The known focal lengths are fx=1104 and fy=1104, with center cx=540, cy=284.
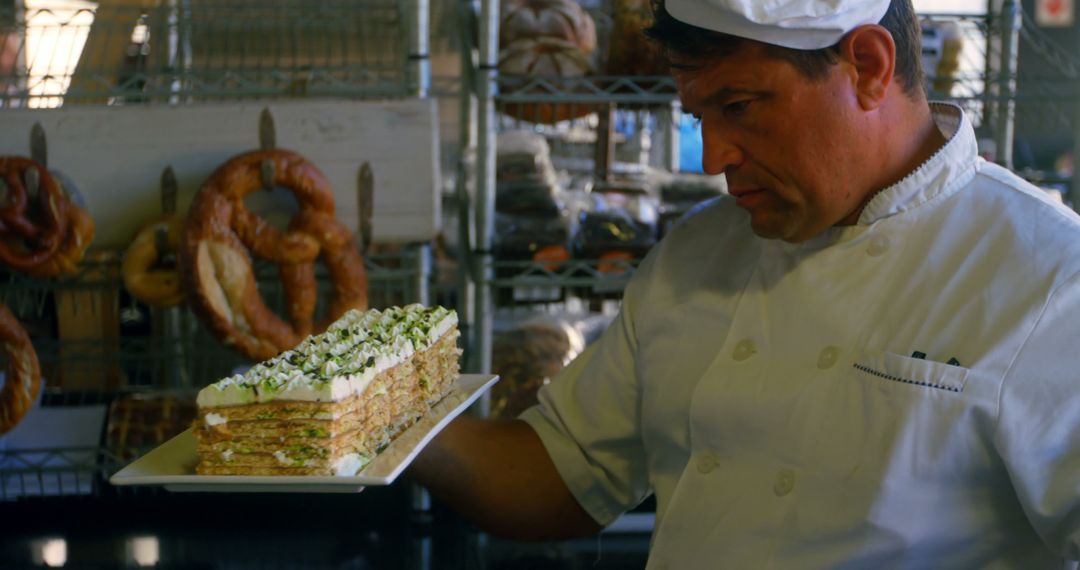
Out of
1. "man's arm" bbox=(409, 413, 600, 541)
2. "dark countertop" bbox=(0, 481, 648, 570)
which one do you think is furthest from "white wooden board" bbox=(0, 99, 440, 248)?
"man's arm" bbox=(409, 413, 600, 541)

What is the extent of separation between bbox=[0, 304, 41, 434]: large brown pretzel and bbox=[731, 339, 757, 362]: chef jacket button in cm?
131

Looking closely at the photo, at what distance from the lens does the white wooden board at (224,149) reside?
212cm

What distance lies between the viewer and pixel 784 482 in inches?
47.8

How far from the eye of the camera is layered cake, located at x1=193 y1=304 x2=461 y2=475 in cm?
118

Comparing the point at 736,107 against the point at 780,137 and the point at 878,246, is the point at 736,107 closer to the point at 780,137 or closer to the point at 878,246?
the point at 780,137

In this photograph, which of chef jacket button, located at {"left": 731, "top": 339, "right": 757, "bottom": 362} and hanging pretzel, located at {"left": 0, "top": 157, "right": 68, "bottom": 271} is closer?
chef jacket button, located at {"left": 731, "top": 339, "right": 757, "bottom": 362}

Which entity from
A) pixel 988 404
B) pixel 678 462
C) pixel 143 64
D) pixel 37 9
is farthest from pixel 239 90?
pixel 988 404

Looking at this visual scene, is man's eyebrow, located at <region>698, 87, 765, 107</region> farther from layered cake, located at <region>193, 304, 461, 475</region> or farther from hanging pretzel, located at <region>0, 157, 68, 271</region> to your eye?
hanging pretzel, located at <region>0, 157, 68, 271</region>

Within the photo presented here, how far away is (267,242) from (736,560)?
1.17 m

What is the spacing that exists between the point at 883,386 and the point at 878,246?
0.18 meters

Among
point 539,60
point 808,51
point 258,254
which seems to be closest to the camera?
point 808,51

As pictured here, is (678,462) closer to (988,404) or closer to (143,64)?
(988,404)

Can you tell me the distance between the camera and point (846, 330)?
1.23 m

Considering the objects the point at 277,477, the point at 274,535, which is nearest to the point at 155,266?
the point at 274,535
